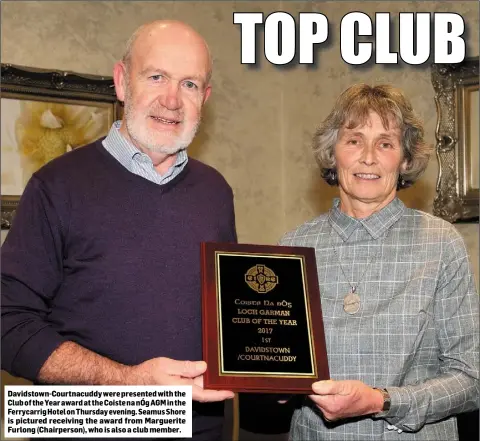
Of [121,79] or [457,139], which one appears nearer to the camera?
[121,79]

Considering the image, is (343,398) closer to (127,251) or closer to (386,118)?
(127,251)

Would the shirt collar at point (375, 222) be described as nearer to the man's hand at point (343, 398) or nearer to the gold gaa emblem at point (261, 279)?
the gold gaa emblem at point (261, 279)

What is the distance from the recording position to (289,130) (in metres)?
4.80

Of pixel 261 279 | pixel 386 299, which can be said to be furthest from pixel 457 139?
pixel 261 279

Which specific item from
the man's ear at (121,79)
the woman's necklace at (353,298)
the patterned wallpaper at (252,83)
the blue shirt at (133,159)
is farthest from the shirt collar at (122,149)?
the patterned wallpaper at (252,83)

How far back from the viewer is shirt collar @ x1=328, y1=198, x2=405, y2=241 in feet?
7.72

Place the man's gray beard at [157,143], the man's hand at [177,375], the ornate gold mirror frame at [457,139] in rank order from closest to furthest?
1. the man's hand at [177,375]
2. the man's gray beard at [157,143]
3. the ornate gold mirror frame at [457,139]

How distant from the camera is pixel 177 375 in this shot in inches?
79.4

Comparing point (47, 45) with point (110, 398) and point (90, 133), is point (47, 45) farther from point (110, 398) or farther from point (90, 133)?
point (110, 398)

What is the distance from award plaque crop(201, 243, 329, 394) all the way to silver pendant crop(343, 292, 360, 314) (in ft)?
0.31

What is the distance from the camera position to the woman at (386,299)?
216 centimetres

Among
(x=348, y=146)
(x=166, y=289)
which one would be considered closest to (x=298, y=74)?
(x=348, y=146)

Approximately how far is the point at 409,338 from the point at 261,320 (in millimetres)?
429

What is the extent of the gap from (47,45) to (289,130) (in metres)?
1.59
